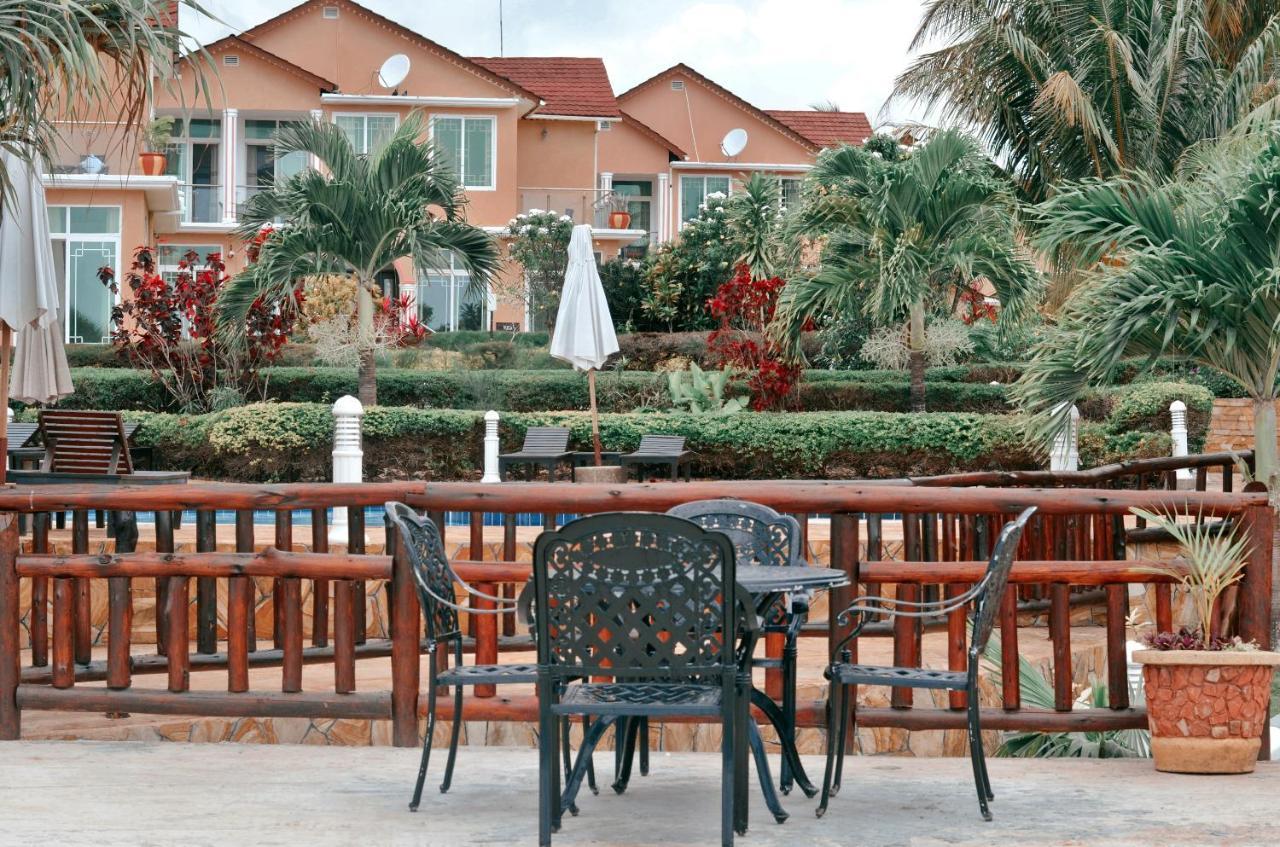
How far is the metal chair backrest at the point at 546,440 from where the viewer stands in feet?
52.9

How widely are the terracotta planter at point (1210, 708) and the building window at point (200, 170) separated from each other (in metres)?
28.8

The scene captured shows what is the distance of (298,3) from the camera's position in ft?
110

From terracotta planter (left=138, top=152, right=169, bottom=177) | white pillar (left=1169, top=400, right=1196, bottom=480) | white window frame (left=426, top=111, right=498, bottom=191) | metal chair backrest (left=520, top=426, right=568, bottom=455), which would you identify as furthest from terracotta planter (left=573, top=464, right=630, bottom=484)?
white window frame (left=426, top=111, right=498, bottom=191)

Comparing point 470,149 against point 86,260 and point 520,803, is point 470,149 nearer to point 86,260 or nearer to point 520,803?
point 86,260

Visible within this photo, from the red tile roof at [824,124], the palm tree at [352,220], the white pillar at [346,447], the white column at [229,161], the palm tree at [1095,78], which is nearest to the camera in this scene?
the white pillar at [346,447]

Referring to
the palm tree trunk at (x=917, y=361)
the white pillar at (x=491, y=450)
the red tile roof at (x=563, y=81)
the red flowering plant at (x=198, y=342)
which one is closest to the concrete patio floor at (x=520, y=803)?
the white pillar at (x=491, y=450)

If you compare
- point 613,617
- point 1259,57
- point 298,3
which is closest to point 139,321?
point 298,3

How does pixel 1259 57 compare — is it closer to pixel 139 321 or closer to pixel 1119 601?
pixel 139 321

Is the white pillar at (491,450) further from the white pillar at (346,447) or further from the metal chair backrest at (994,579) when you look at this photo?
the metal chair backrest at (994,579)

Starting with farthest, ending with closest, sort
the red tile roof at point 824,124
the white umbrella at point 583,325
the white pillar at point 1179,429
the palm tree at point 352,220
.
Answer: the red tile roof at point 824,124 < the palm tree at point 352,220 < the white pillar at point 1179,429 < the white umbrella at point 583,325

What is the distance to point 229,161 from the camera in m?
32.8

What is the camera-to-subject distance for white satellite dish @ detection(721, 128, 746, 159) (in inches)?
1453

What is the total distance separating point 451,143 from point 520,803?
29.6m

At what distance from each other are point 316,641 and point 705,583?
11.9 feet
